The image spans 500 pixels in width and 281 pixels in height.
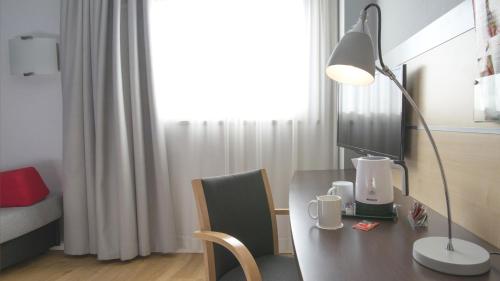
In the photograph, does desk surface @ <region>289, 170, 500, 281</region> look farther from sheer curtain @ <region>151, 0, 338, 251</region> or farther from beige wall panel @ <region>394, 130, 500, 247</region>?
sheer curtain @ <region>151, 0, 338, 251</region>

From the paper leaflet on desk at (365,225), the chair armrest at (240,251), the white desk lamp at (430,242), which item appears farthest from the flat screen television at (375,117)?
the chair armrest at (240,251)

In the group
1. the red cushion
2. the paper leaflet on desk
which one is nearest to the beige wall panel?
the paper leaflet on desk

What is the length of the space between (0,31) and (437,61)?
3.40 meters

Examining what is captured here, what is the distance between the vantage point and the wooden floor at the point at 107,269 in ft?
7.68

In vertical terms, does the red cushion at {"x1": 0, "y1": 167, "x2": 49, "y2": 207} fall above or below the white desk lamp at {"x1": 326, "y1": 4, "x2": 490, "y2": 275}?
below

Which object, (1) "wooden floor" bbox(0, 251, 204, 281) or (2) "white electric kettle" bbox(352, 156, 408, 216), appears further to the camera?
(1) "wooden floor" bbox(0, 251, 204, 281)

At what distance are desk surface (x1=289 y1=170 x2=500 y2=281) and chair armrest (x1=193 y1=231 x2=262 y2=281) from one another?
0.18 meters

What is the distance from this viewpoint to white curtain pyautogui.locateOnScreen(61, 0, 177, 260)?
253cm

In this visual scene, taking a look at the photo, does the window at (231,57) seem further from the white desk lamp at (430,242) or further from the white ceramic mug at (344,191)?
the white desk lamp at (430,242)

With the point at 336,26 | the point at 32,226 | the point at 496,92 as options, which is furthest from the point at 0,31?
the point at 496,92

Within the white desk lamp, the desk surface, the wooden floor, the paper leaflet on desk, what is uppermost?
the white desk lamp

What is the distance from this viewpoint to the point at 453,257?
0.77 meters

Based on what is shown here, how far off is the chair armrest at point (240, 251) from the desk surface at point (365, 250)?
7.0 inches

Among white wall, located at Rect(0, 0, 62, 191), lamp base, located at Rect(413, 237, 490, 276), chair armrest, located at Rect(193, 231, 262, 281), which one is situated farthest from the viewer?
white wall, located at Rect(0, 0, 62, 191)
